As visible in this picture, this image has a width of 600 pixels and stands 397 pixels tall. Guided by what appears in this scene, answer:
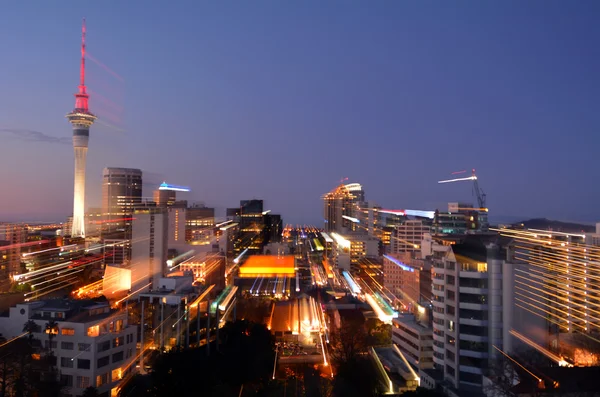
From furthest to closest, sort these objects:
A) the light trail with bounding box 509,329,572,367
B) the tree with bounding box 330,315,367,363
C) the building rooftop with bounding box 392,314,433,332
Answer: the tree with bounding box 330,315,367,363 → the building rooftop with bounding box 392,314,433,332 → the light trail with bounding box 509,329,572,367

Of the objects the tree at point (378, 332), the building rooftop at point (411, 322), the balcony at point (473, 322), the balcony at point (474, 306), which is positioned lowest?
the tree at point (378, 332)

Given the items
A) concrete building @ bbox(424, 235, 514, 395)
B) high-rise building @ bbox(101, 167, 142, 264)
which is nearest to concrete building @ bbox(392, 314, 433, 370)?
concrete building @ bbox(424, 235, 514, 395)

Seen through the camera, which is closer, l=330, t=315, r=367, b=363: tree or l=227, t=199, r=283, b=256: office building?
l=330, t=315, r=367, b=363: tree

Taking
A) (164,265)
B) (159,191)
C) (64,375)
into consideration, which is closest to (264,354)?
(64,375)

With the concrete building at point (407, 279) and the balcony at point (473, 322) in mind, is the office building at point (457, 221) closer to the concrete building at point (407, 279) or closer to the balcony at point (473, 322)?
the concrete building at point (407, 279)

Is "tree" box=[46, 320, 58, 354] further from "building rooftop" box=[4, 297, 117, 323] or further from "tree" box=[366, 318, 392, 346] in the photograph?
"tree" box=[366, 318, 392, 346]

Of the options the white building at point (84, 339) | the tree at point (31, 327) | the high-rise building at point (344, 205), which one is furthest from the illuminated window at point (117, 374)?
the high-rise building at point (344, 205)
